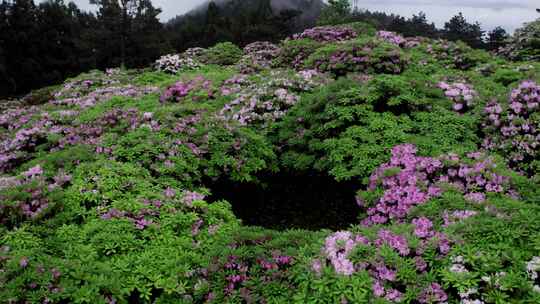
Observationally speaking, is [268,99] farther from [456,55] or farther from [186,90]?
[456,55]

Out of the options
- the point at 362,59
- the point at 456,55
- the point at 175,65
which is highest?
the point at 362,59

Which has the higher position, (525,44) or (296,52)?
(296,52)

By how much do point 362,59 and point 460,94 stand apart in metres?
2.46

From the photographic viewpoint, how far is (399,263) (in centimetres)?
382

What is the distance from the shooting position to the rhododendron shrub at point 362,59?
9234 mm

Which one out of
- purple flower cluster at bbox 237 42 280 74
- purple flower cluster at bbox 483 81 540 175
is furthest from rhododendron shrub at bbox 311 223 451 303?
purple flower cluster at bbox 237 42 280 74

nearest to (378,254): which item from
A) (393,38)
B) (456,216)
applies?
(456,216)

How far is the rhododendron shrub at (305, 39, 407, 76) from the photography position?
9.23 metres

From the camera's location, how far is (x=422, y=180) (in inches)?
214

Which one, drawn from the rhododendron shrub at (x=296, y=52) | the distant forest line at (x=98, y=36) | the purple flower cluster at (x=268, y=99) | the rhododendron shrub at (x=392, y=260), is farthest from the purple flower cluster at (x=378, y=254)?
the distant forest line at (x=98, y=36)

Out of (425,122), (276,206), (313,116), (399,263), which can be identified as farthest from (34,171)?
(425,122)

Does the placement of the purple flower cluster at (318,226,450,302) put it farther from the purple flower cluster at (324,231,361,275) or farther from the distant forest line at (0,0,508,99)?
the distant forest line at (0,0,508,99)

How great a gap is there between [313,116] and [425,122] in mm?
1717

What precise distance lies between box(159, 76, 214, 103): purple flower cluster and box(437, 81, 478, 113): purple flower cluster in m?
4.78
